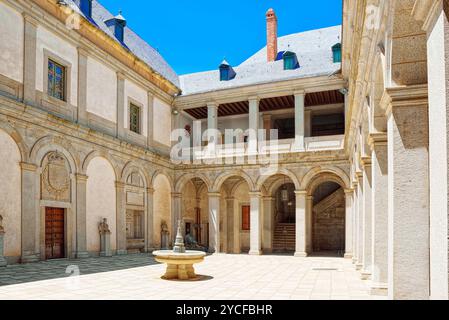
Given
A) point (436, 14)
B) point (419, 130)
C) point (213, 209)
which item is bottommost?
Result: point (213, 209)

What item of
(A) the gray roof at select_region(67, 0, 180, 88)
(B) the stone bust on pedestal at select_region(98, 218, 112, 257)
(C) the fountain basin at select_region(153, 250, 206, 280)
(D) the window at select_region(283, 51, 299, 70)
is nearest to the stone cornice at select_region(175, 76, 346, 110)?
(A) the gray roof at select_region(67, 0, 180, 88)

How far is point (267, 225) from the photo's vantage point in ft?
79.8

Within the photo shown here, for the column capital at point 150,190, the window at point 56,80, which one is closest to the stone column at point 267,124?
the column capital at point 150,190

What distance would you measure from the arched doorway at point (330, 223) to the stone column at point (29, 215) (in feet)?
55.4

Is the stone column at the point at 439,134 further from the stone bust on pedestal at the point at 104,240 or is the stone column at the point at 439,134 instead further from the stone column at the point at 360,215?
the stone bust on pedestal at the point at 104,240

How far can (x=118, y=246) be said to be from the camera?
62.0 ft

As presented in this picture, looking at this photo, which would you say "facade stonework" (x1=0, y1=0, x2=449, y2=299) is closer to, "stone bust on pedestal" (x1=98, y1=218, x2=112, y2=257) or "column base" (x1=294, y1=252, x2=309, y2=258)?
"stone bust on pedestal" (x1=98, y1=218, x2=112, y2=257)

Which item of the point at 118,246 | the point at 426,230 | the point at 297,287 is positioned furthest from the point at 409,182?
the point at 118,246

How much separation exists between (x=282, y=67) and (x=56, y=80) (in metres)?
13.0

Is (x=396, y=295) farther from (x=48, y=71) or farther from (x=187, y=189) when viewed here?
(x=187, y=189)

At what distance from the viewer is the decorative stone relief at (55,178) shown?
15.3 meters

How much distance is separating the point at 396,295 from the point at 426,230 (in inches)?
34.0

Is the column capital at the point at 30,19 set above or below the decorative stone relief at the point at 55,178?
above

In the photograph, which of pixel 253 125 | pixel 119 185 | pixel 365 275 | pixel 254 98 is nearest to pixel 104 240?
pixel 119 185
